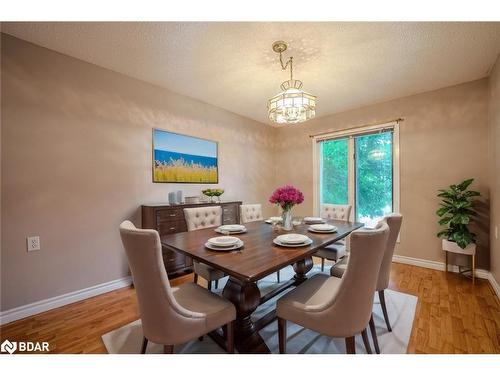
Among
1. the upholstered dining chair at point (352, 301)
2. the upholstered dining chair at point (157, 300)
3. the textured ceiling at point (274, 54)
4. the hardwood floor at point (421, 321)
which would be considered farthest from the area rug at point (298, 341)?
the textured ceiling at point (274, 54)

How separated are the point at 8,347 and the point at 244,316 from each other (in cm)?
174

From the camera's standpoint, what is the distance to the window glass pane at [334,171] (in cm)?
389

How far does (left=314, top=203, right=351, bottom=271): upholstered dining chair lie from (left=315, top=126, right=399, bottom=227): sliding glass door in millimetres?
1010

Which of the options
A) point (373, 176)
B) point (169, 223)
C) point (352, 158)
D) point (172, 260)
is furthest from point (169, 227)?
point (373, 176)

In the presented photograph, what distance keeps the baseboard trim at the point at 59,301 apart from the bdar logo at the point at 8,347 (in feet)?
1.13

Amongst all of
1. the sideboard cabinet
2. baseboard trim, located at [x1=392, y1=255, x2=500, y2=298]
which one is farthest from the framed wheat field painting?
baseboard trim, located at [x1=392, y1=255, x2=500, y2=298]

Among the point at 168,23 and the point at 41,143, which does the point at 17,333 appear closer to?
the point at 41,143

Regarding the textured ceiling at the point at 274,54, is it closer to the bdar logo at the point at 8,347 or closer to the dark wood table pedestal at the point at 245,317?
the dark wood table pedestal at the point at 245,317

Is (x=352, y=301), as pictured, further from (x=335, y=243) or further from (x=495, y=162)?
(x=495, y=162)

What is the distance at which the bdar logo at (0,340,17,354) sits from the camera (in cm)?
154

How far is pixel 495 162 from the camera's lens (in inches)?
91.9

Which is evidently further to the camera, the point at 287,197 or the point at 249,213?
the point at 249,213

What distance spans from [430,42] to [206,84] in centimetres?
241
